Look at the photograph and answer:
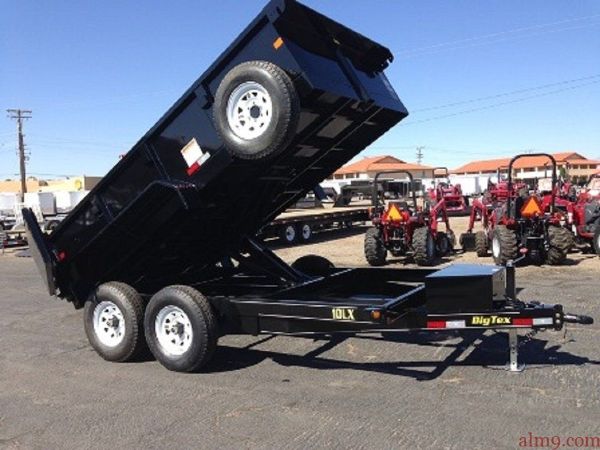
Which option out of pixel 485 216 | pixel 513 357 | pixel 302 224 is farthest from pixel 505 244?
pixel 302 224

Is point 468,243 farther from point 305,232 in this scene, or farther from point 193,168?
point 193,168

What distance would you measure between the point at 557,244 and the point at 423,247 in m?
2.63

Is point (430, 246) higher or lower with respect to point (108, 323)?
higher

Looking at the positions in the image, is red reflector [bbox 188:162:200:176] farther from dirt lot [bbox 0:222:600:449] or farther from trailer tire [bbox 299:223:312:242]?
trailer tire [bbox 299:223:312:242]

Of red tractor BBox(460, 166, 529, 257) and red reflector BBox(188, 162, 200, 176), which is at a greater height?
red reflector BBox(188, 162, 200, 176)

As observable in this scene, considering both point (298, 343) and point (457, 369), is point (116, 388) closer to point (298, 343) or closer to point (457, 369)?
point (298, 343)

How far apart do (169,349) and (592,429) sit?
3724mm

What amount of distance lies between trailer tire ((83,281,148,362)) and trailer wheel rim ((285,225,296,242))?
1378 cm

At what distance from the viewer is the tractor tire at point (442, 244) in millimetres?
14648

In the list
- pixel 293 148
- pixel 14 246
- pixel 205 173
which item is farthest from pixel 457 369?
pixel 14 246

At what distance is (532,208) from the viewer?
39.8ft

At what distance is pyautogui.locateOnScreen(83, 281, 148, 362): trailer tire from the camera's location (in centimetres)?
622

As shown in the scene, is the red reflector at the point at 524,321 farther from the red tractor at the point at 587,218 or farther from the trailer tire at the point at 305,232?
the trailer tire at the point at 305,232

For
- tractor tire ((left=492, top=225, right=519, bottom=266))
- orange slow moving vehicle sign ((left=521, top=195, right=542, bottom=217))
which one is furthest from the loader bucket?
orange slow moving vehicle sign ((left=521, top=195, right=542, bottom=217))
